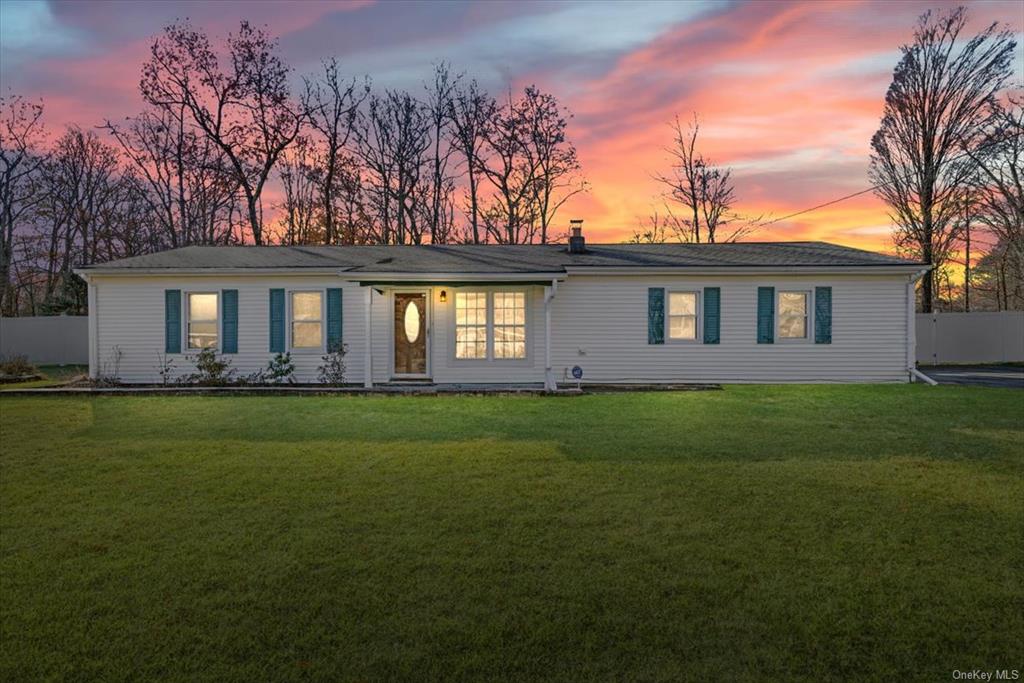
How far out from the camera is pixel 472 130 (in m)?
27.9

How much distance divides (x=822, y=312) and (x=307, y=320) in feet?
38.4

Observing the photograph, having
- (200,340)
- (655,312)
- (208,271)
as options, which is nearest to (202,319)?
(200,340)

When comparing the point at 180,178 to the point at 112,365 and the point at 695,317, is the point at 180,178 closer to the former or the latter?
the point at 112,365

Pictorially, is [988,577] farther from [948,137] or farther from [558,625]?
[948,137]

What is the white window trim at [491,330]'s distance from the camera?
46.1 feet

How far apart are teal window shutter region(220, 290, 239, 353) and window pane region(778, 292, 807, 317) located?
40.7ft

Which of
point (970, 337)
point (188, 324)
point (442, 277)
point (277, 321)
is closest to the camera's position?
point (442, 277)

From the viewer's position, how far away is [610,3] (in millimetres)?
11695

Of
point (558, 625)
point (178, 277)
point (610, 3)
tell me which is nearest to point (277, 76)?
point (178, 277)

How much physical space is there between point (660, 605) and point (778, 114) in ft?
54.5

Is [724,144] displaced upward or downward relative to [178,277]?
upward

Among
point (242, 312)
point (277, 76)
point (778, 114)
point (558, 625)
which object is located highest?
point (277, 76)

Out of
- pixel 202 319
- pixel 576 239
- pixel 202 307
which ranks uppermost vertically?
pixel 576 239

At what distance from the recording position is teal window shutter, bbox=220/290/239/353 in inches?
557
